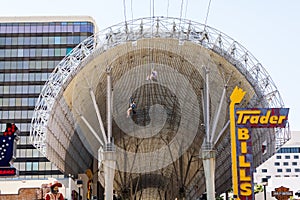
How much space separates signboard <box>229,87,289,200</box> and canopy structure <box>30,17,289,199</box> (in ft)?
50.9

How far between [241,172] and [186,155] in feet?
170

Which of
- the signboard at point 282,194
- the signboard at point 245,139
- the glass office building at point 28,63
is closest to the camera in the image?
the signboard at point 245,139

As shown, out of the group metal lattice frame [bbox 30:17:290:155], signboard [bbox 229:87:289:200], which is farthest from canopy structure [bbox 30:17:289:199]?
signboard [bbox 229:87:289:200]

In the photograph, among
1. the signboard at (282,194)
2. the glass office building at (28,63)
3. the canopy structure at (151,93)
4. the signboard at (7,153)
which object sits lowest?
the signboard at (282,194)

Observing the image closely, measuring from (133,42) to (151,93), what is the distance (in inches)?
710

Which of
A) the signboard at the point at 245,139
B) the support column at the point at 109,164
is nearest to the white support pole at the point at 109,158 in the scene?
the support column at the point at 109,164

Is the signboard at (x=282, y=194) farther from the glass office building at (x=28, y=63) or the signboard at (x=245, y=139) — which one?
the glass office building at (x=28, y=63)

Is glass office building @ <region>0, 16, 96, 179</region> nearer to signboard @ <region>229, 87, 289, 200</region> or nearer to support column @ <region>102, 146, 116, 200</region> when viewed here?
support column @ <region>102, 146, 116, 200</region>

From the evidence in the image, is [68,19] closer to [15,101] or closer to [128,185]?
[15,101]

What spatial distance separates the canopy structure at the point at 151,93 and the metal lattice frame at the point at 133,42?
0.27ft

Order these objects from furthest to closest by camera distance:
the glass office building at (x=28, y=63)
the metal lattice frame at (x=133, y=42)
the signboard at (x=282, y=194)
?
1. the glass office building at (x=28, y=63)
2. the signboard at (x=282, y=194)
3. the metal lattice frame at (x=133, y=42)

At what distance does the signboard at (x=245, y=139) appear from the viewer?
98.7ft

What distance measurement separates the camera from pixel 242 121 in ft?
100

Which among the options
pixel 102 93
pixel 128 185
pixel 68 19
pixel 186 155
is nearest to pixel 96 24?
pixel 68 19
